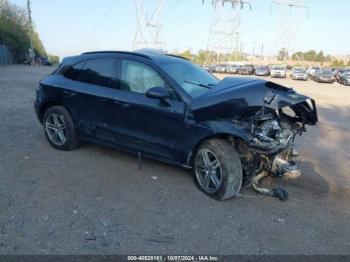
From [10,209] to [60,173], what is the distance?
1.22 metres

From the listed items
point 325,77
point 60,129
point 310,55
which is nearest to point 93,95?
point 60,129

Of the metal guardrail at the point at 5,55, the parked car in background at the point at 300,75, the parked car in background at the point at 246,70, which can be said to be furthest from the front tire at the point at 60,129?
the parked car in background at the point at 246,70

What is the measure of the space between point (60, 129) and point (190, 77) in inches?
98.4

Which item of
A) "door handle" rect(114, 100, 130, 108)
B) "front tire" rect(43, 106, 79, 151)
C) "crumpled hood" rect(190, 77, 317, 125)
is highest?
"crumpled hood" rect(190, 77, 317, 125)

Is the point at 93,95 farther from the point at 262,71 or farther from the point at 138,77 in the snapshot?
the point at 262,71

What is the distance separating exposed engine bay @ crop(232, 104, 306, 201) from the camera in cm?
452

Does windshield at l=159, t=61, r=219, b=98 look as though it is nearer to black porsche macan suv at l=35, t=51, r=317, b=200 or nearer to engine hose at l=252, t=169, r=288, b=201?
black porsche macan suv at l=35, t=51, r=317, b=200

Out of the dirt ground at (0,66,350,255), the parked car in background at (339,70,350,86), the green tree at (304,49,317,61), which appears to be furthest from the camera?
the green tree at (304,49,317,61)

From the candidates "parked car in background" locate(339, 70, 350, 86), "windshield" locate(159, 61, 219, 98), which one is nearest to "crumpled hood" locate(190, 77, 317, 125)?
"windshield" locate(159, 61, 219, 98)

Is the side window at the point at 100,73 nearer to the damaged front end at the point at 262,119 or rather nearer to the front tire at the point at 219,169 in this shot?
the damaged front end at the point at 262,119

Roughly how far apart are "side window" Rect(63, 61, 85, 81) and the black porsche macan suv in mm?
18

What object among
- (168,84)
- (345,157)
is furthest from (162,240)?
(345,157)

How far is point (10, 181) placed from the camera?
197 inches

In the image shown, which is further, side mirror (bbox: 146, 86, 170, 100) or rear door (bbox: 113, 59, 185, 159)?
rear door (bbox: 113, 59, 185, 159)
